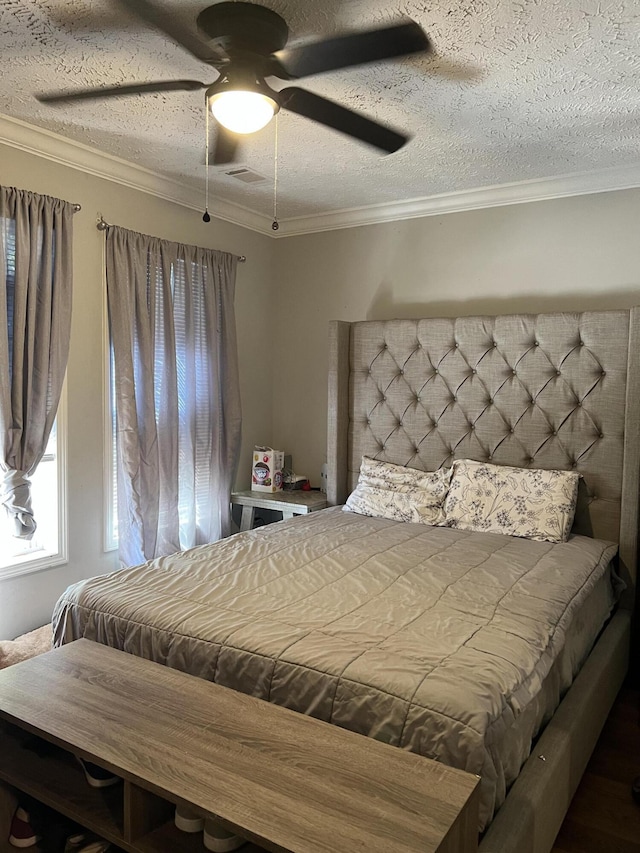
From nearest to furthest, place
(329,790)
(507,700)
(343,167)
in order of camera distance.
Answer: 1. (329,790)
2. (507,700)
3. (343,167)

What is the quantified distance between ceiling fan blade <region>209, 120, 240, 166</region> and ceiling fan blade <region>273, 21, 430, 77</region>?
A: 654 mm

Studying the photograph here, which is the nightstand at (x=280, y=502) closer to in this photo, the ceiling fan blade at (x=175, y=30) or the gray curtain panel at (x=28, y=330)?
the gray curtain panel at (x=28, y=330)

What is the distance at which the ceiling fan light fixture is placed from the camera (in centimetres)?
183

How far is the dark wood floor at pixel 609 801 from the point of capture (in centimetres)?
193

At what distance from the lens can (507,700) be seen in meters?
1.55

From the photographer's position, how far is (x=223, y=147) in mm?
2758

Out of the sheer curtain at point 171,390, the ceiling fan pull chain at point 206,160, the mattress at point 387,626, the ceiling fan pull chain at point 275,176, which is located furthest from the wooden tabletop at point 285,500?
the ceiling fan pull chain at point 206,160

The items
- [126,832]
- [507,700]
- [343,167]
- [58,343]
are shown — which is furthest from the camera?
[343,167]

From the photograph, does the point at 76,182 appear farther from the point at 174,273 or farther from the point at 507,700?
the point at 507,700

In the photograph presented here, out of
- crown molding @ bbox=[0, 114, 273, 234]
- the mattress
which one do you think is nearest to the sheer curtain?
crown molding @ bbox=[0, 114, 273, 234]

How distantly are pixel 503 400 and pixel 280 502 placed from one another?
1.40 metres

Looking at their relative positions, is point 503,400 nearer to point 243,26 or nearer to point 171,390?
point 171,390

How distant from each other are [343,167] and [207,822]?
2.85m

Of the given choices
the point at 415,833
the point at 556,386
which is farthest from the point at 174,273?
the point at 415,833
